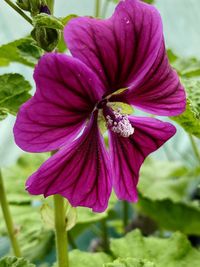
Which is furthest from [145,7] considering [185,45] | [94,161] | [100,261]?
[185,45]

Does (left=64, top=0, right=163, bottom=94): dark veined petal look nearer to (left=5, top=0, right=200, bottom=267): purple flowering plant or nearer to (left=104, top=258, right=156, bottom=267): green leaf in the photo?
(left=5, top=0, right=200, bottom=267): purple flowering plant

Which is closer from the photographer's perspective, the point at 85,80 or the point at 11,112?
the point at 85,80

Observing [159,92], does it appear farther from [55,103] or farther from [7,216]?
[7,216]

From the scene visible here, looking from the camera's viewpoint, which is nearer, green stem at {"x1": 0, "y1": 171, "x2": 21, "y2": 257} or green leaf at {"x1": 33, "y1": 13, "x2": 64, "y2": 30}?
green leaf at {"x1": 33, "y1": 13, "x2": 64, "y2": 30}

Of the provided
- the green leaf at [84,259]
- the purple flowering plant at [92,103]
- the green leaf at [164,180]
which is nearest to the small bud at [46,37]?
the purple flowering plant at [92,103]

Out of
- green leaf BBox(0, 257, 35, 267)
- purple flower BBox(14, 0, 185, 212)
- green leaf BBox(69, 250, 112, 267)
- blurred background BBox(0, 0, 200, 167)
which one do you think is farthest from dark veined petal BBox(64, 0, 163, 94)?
blurred background BBox(0, 0, 200, 167)

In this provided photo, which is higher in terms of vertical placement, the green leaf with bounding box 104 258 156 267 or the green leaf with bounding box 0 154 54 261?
the green leaf with bounding box 104 258 156 267

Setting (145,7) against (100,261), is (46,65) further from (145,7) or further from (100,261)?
(100,261)

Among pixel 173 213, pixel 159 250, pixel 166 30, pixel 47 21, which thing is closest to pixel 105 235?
pixel 173 213
